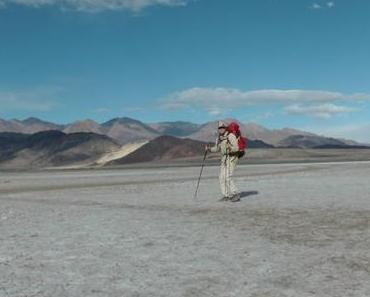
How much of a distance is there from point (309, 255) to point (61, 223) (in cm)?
626

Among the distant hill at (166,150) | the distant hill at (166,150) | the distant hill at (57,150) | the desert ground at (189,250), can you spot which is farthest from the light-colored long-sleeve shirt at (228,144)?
the distant hill at (57,150)

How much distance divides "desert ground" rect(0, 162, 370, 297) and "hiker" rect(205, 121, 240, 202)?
36.1 inches

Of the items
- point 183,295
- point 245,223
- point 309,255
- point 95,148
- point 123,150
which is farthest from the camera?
point 95,148

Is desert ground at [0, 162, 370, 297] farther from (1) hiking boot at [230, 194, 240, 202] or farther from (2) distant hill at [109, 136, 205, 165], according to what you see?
(2) distant hill at [109, 136, 205, 165]

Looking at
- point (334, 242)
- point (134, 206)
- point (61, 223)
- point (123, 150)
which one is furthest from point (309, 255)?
point (123, 150)

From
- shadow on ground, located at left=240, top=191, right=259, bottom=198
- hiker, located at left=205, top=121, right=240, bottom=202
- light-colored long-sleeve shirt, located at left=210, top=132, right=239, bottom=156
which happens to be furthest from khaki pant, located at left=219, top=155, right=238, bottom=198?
shadow on ground, located at left=240, top=191, right=259, bottom=198

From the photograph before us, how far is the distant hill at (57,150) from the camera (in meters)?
168

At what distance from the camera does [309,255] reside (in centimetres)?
880

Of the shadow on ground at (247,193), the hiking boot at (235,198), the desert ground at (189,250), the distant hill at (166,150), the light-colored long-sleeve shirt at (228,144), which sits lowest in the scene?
the desert ground at (189,250)

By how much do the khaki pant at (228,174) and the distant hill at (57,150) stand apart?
144047 mm

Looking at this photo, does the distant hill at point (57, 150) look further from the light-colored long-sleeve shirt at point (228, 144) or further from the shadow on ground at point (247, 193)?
the light-colored long-sleeve shirt at point (228, 144)

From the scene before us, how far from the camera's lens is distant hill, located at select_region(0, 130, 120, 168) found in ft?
550

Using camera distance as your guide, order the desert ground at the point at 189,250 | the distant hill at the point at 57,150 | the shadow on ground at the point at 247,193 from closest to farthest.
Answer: the desert ground at the point at 189,250
the shadow on ground at the point at 247,193
the distant hill at the point at 57,150

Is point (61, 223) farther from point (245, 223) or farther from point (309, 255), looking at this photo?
point (309, 255)
